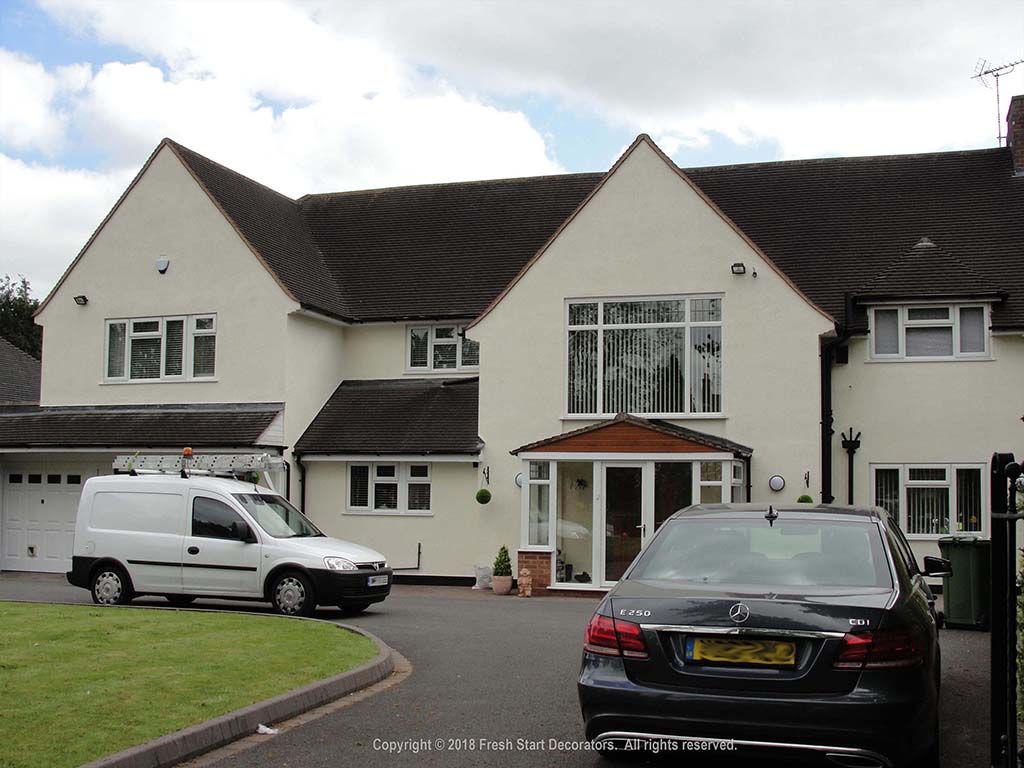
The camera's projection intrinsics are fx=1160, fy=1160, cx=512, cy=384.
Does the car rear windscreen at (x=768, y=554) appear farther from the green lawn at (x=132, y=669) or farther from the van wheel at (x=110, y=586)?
the van wheel at (x=110, y=586)

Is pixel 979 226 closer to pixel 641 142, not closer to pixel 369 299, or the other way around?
pixel 641 142

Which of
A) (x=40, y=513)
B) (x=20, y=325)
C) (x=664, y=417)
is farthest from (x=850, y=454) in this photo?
(x=20, y=325)

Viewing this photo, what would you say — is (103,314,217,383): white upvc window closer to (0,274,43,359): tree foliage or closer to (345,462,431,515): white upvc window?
(345,462,431,515): white upvc window

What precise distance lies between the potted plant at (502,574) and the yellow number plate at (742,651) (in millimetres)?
15573

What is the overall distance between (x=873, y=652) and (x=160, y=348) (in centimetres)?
2202

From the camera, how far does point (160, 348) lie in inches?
1014

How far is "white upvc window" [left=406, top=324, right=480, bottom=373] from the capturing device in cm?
2595

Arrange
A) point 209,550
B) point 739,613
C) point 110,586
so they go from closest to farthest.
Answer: point 739,613 → point 209,550 → point 110,586

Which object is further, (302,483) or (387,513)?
(302,483)

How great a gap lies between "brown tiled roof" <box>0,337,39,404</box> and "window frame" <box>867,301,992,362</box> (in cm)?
2795

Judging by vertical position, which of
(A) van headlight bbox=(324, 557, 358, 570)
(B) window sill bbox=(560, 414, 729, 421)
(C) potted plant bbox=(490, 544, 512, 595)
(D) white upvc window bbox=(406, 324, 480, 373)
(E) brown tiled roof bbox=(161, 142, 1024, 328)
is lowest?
(C) potted plant bbox=(490, 544, 512, 595)

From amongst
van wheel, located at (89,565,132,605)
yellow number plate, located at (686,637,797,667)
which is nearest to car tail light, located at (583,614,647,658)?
yellow number plate, located at (686,637,797,667)

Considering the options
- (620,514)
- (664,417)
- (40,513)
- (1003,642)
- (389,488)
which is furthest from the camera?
(40,513)

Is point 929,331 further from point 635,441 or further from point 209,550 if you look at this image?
point 209,550
